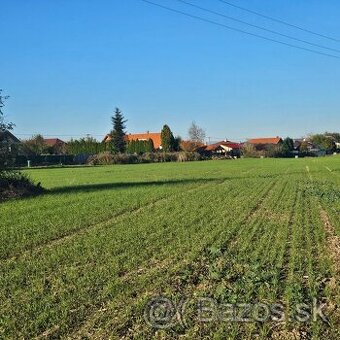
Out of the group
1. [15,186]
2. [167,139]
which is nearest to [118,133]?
[167,139]

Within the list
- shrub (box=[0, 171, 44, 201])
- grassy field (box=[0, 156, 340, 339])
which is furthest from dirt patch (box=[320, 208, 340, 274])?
shrub (box=[0, 171, 44, 201])

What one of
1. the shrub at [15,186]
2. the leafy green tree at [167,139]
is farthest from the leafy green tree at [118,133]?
the shrub at [15,186]

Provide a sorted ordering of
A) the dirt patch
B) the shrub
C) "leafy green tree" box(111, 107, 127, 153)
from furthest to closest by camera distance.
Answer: "leafy green tree" box(111, 107, 127, 153) → the shrub → the dirt patch

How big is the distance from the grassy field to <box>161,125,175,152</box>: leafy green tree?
94.8 metres

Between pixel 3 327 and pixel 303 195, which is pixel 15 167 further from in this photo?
pixel 3 327

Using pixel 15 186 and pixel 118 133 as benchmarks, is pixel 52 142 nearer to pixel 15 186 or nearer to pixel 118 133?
pixel 118 133

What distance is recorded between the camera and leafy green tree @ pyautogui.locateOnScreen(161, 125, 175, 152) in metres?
111

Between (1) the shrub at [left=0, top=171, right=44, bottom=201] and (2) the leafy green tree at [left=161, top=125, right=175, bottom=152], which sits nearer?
(1) the shrub at [left=0, top=171, right=44, bottom=201]

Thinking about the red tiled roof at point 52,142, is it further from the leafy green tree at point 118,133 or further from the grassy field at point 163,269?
the grassy field at point 163,269

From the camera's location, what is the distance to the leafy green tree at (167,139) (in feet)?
365

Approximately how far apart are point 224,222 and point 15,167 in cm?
1431

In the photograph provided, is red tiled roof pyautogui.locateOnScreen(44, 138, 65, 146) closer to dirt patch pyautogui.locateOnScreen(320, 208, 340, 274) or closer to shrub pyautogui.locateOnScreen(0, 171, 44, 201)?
shrub pyautogui.locateOnScreen(0, 171, 44, 201)

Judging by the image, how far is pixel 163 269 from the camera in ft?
27.8

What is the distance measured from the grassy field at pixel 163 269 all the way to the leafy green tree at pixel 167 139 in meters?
94.8
